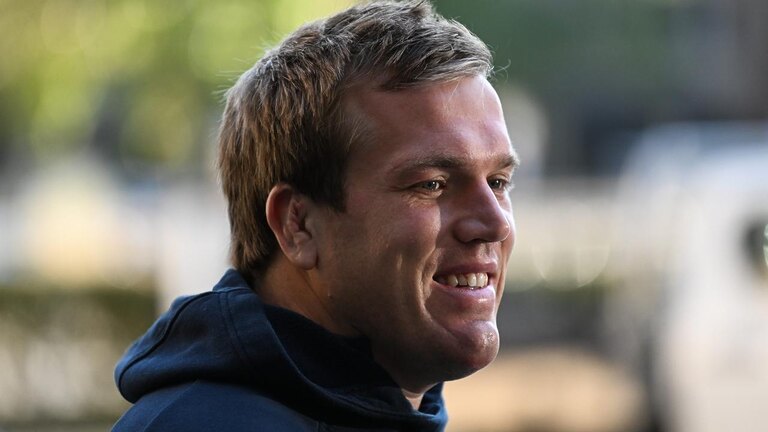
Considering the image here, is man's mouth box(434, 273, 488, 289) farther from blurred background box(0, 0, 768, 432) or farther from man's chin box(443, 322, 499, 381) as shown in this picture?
blurred background box(0, 0, 768, 432)

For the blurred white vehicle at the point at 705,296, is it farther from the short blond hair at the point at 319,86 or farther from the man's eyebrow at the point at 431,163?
the man's eyebrow at the point at 431,163

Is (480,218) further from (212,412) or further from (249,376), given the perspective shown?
(212,412)

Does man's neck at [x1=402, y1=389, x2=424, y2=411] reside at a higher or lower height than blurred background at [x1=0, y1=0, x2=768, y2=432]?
higher

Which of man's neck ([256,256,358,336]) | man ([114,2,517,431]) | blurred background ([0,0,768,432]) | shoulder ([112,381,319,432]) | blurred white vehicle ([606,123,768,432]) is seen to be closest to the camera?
shoulder ([112,381,319,432])

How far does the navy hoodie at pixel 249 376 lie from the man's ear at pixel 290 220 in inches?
4.8

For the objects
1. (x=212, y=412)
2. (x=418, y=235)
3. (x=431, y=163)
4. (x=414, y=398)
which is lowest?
(x=414, y=398)

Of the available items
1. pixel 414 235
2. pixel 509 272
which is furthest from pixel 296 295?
pixel 509 272

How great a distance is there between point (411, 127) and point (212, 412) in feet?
2.17

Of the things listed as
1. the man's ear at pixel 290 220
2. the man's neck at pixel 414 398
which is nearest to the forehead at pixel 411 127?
the man's ear at pixel 290 220

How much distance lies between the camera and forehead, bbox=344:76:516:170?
100.0 inches

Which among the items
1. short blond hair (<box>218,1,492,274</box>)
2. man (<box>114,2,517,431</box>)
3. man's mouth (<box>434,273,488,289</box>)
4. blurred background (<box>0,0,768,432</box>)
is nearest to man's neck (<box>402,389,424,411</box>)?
man (<box>114,2,517,431</box>)

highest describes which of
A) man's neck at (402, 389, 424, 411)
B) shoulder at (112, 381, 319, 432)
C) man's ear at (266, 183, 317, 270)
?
man's ear at (266, 183, 317, 270)

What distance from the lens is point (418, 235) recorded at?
8.31 ft

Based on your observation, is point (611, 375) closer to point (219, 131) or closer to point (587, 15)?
point (219, 131)
